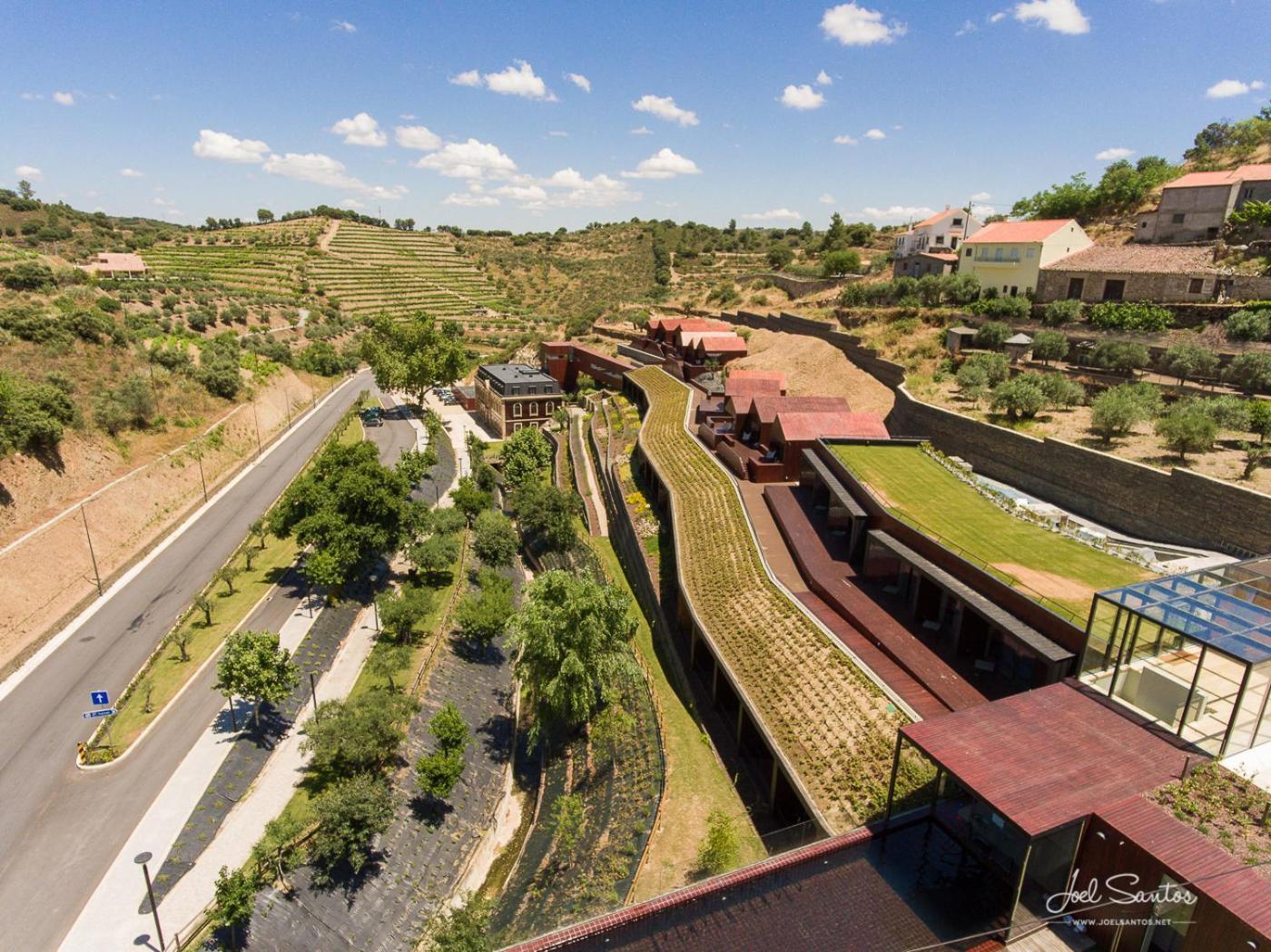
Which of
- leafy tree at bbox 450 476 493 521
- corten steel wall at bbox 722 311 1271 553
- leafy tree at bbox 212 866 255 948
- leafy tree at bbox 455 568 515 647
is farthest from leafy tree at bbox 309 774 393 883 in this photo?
corten steel wall at bbox 722 311 1271 553

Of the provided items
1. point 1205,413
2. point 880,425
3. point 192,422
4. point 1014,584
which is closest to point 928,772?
point 1014,584

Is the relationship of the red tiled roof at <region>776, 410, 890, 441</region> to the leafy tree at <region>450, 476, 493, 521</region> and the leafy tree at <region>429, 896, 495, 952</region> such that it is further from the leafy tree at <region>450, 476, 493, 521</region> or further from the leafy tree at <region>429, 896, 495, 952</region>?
the leafy tree at <region>429, 896, 495, 952</region>

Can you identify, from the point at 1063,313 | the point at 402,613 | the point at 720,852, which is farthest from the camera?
the point at 1063,313

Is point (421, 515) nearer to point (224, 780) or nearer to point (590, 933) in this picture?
point (224, 780)

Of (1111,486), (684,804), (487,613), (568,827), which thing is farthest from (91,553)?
(1111,486)

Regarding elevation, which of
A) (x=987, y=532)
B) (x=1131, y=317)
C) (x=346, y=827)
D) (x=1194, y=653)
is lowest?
(x=346, y=827)

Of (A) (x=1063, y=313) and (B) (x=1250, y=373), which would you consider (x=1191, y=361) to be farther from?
(A) (x=1063, y=313)
